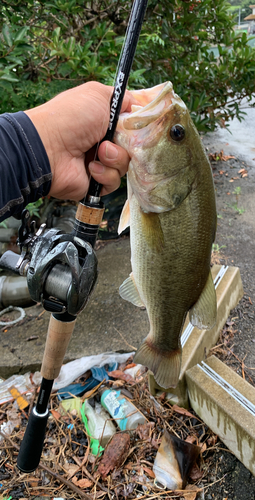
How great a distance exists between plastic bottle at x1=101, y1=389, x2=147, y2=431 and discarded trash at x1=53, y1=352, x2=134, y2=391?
0.81 feet

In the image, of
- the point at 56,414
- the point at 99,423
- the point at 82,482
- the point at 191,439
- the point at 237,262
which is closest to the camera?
the point at 82,482

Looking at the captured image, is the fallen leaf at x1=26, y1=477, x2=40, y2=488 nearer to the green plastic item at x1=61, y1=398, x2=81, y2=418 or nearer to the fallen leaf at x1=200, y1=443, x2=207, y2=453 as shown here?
the green plastic item at x1=61, y1=398, x2=81, y2=418

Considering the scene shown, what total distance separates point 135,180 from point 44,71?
7.84ft

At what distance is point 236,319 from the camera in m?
3.03

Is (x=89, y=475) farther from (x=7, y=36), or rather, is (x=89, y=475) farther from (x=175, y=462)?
(x=7, y=36)

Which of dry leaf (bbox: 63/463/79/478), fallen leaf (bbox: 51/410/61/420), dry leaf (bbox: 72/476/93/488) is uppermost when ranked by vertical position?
dry leaf (bbox: 72/476/93/488)

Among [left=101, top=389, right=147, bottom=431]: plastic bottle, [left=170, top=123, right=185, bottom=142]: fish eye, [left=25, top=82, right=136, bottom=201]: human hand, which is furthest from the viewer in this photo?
[left=101, top=389, right=147, bottom=431]: plastic bottle

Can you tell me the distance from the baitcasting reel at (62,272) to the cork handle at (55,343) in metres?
0.30

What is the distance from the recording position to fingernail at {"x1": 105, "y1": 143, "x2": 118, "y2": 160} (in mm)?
1317

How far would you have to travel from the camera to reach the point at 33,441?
5.51 feet

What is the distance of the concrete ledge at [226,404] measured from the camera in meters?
1.98

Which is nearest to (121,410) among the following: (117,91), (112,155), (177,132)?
(112,155)

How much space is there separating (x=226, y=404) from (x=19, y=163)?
1865mm

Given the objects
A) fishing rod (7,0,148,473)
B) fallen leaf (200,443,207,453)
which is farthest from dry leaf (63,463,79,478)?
fishing rod (7,0,148,473)
